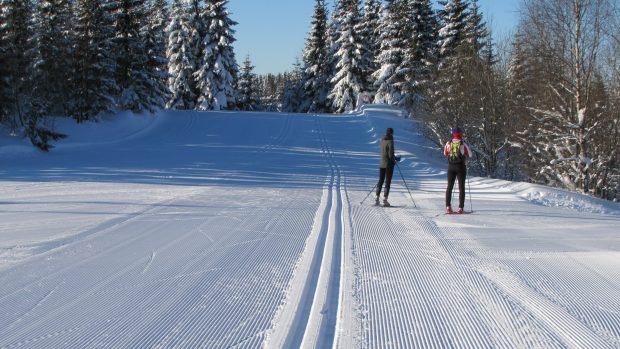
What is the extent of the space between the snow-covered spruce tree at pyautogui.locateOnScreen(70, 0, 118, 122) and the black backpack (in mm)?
20769

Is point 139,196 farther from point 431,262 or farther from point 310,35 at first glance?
point 310,35

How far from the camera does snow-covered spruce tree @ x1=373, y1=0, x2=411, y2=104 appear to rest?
1478 inches

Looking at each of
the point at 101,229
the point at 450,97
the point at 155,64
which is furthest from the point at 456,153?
the point at 155,64

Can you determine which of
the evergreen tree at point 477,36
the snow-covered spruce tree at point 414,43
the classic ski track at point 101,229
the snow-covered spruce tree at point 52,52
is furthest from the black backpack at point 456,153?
the snow-covered spruce tree at point 414,43

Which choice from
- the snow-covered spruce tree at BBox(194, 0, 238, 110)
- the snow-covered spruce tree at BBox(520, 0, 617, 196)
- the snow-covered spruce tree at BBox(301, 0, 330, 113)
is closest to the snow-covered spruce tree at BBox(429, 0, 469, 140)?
the snow-covered spruce tree at BBox(520, 0, 617, 196)

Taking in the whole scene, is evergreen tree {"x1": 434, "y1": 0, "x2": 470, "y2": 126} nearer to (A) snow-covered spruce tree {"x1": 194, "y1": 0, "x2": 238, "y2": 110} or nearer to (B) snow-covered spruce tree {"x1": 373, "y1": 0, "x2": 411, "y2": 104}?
(B) snow-covered spruce tree {"x1": 373, "y1": 0, "x2": 411, "y2": 104}

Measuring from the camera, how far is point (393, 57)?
38.2 meters

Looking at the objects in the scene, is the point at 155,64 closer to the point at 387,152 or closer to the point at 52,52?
the point at 52,52

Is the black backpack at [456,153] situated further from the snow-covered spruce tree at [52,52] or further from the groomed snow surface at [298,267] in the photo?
the snow-covered spruce tree at [52,52]

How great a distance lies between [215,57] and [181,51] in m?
3.69

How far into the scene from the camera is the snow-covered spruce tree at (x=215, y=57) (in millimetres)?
42312

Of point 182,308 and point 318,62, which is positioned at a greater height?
point 318,62

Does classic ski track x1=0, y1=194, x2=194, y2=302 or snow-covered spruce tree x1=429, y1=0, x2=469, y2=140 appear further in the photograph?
snow-covered spruce tree x1=429, y1=0, x2=469, y2=140

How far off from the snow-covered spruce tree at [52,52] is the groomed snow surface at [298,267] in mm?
11297
